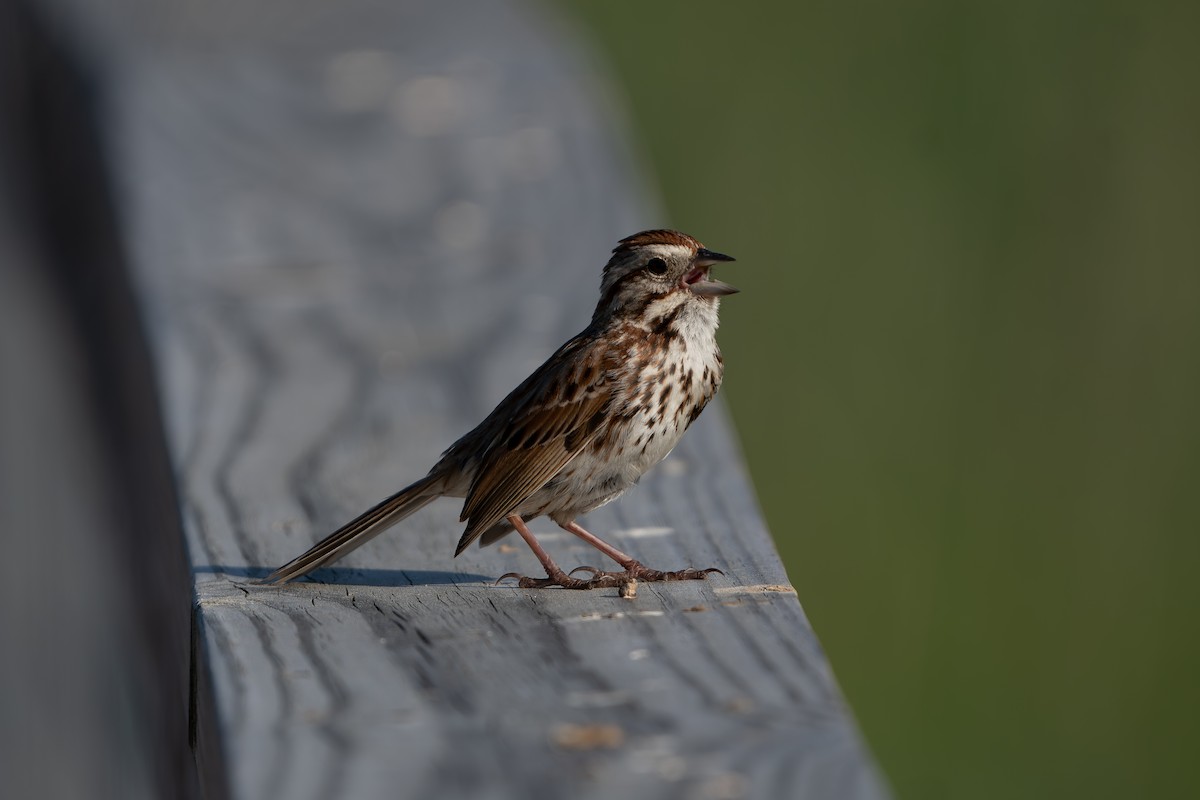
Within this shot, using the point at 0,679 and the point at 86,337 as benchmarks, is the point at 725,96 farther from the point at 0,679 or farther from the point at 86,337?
the point at 0,679

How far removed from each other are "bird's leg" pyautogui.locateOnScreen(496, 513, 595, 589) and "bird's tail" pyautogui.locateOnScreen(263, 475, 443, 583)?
19 centimetres

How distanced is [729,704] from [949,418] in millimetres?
4763

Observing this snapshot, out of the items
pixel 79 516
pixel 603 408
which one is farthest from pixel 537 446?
pixel 79 516

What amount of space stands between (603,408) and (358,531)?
35.3 inches

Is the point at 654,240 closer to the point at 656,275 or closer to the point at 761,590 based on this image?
the point at 656,275

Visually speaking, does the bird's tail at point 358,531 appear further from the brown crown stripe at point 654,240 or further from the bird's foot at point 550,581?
the brown crown stripe at point 654,240

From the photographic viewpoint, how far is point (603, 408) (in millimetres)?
3375

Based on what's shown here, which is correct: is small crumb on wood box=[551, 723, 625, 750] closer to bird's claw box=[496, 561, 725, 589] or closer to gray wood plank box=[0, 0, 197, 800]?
bird's claw box=[496, 561, 725, 589]

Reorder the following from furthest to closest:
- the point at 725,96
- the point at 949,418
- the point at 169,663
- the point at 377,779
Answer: the point at 725,96 < the point at 949,418 < the point at 169,663 < the point at 377,779

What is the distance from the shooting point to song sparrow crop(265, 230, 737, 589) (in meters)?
2.99

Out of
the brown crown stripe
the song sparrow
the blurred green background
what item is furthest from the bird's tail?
the blurred green background

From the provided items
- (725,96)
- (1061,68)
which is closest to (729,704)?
(1061,68)

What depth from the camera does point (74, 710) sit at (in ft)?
10.1

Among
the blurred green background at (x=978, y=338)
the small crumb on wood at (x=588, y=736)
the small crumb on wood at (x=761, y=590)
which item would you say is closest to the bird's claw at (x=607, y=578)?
the small crumb on wood at (x=761, y=590)
